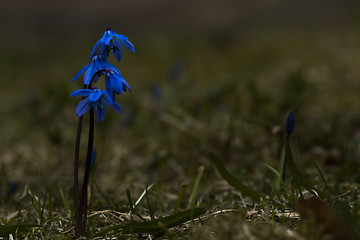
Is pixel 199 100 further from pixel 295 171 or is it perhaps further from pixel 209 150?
pixel 295 171

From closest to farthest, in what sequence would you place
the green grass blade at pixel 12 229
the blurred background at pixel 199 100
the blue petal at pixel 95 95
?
the blue petal at pixel 95 95 → the green grass blade at pixel 12 229 → the blurred background at pixel 199 100

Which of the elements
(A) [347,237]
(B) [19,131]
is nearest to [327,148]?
(A) [347,237]

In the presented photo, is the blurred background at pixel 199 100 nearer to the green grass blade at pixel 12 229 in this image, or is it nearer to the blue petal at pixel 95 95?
the green grass blade at pixel 12 229

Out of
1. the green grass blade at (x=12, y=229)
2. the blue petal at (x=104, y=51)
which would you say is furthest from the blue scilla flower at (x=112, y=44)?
the green grass blade at (x=12, y=229)

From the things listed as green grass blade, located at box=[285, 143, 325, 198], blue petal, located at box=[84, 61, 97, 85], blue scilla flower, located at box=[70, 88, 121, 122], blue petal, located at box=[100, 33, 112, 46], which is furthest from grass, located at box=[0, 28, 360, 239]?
blue petal, located at box=[100, 33, 112, 46]

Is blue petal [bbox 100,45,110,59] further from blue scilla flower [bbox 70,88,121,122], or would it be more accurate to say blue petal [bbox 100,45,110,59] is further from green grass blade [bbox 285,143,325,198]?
green grass blade [bbox 285,143,325,198]

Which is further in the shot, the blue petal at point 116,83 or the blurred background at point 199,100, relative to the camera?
the blurred background at point 199,100

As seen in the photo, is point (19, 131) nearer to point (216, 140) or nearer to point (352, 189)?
point (216, 140)
